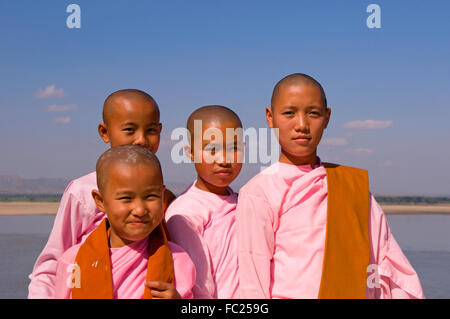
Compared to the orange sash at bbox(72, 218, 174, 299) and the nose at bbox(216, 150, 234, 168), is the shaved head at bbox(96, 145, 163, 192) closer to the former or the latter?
the orange sash at bbox(72, 218, 174, 299)

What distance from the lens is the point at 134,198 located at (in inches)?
116

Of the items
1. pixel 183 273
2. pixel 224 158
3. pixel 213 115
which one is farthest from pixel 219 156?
pixel 183 273

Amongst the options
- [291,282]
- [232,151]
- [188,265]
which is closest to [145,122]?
[232,151]

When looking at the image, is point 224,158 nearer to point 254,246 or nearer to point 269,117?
point 269,117

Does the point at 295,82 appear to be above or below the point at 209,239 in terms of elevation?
above

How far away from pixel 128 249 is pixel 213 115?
1.19 meters

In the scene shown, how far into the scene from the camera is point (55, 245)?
349 centimetres

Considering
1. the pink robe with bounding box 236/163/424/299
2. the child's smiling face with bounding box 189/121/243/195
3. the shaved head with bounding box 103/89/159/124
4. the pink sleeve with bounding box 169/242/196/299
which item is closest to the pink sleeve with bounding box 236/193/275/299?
the pink robe with bounding box 236/163/424/299

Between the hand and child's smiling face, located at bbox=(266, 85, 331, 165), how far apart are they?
1.30 m

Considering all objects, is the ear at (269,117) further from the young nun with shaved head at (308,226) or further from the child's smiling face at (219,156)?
the child's smiling face at (219,156)

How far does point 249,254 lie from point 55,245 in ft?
4.62

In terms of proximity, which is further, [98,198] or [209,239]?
[209,239]

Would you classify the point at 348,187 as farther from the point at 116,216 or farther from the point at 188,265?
the point at 116,216

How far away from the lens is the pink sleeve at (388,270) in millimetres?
3586
